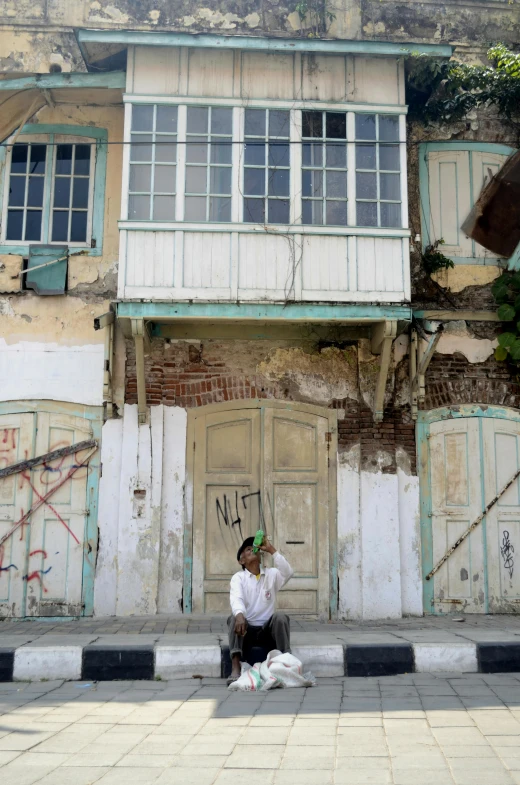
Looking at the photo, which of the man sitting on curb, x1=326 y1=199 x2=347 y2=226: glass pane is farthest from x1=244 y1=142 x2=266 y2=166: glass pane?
the man sitting on curb

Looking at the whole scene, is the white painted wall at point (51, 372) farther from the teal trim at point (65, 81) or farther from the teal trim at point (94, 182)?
the teal trim at point (65, 81)

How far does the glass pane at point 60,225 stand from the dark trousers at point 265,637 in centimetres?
583

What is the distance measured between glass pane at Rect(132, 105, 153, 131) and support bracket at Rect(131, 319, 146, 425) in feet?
8.09

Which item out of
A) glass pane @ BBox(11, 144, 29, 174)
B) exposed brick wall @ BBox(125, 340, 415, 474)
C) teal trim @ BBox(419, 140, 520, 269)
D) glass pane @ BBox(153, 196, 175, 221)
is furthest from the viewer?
teal trim @ BBox(419, 140, 520, 269)

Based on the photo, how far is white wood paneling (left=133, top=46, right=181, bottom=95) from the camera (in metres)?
9.88

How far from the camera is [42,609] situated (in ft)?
31.9

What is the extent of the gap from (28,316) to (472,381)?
18.9 ft

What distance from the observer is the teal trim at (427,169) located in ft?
35.0

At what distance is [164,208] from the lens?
9734mm

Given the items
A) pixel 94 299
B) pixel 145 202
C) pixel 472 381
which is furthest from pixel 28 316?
pixel 472 381

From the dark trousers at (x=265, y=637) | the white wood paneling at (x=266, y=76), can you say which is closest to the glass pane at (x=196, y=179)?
the white wood paneling at (x=266, y=76)

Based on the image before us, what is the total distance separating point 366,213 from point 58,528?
5413 mm

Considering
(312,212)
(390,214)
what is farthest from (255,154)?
(390,214)

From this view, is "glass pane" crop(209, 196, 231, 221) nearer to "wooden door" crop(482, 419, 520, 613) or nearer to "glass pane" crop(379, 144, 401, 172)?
"glass pane" crop(379, 144, 401, 172)
